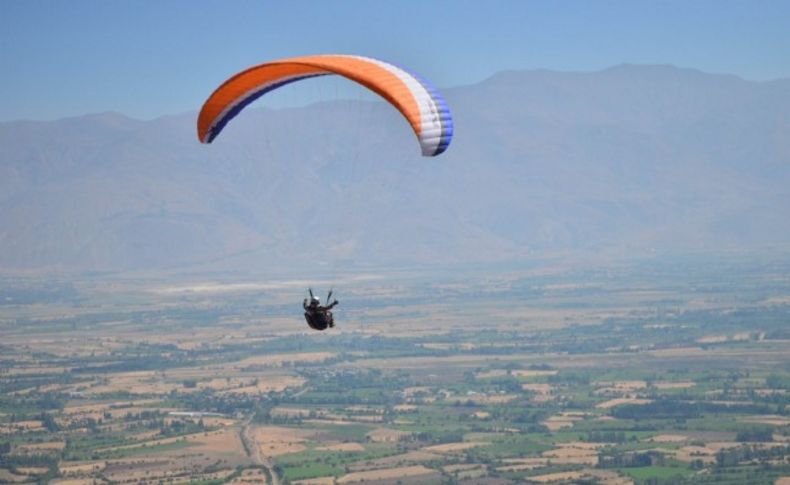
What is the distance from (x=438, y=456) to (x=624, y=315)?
3486 inches

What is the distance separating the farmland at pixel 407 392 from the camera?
79.6m

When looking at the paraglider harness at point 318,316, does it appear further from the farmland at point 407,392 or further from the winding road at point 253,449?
the farmland at point 407,392

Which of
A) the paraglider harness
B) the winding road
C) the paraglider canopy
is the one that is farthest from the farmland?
the paraglider harness

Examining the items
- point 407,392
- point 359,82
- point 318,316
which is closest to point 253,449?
point 407,392

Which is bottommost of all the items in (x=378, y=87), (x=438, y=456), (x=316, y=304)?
(x=438, y=456)

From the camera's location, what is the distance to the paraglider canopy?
32.7m

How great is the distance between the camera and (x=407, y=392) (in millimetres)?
111375

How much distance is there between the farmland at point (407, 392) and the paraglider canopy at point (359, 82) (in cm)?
3767

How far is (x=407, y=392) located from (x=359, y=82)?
78673mm

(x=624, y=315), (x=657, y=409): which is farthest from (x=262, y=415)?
(x=624, y=315)

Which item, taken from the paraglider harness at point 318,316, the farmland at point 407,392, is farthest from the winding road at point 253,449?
the paraglider harness at point 318,316

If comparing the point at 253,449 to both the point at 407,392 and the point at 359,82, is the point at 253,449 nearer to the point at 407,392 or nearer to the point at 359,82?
the point at 407,392

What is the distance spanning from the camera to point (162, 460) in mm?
81812

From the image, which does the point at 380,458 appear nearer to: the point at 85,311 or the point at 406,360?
the point at 406,360
